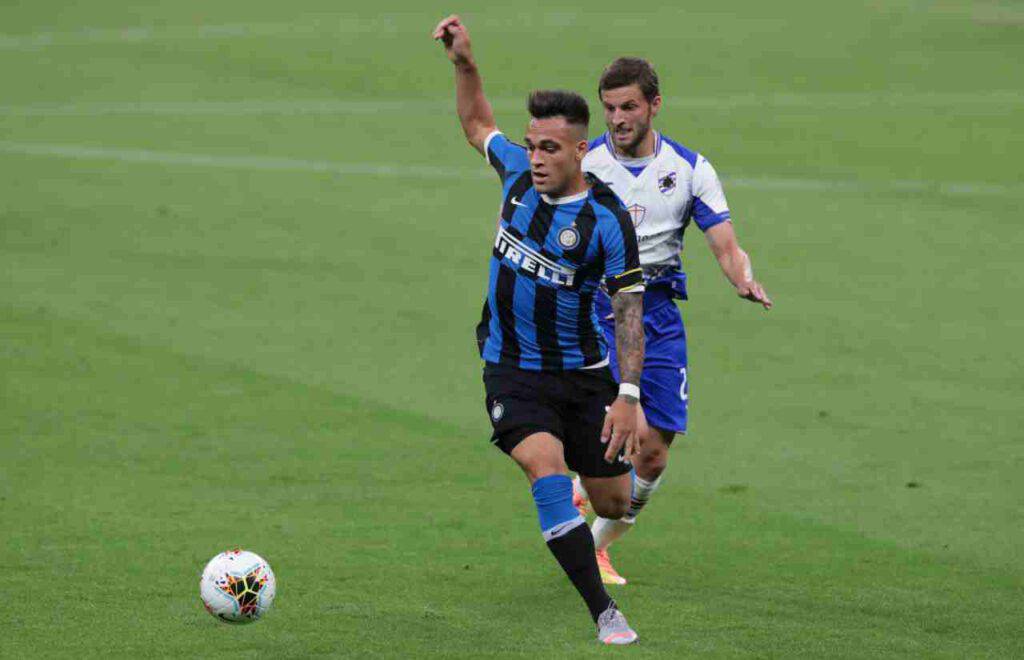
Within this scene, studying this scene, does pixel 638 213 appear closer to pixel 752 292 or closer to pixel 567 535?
pixel 752 292

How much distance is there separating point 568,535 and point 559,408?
684 mm

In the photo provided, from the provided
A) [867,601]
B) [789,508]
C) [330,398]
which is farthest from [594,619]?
[330,398]

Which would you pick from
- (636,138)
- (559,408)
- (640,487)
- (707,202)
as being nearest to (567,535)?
(559,408)

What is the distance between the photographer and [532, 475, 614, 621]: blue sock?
28.1ft

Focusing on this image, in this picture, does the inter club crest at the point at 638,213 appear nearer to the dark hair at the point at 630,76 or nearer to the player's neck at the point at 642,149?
the player's neck at the point at 642,149

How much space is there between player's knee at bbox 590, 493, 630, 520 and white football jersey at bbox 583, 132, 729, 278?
59.3 inches

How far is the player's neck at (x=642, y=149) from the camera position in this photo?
10.1 m

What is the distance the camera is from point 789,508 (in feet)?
38.5

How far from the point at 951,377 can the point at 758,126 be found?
46.1 feet

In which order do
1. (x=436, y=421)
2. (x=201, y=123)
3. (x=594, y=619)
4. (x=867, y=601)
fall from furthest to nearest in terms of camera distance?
(x=201, y=123) → (x=436, y=421) → (x=867, y=601) → (x=594, y=619)

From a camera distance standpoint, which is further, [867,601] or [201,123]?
[201,123]

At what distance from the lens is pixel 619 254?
8.70 meters

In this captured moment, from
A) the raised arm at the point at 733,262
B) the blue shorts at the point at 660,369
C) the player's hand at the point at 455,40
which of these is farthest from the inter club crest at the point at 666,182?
the player's hand at the point at 455,40

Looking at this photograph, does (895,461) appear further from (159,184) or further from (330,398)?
(159,184)
